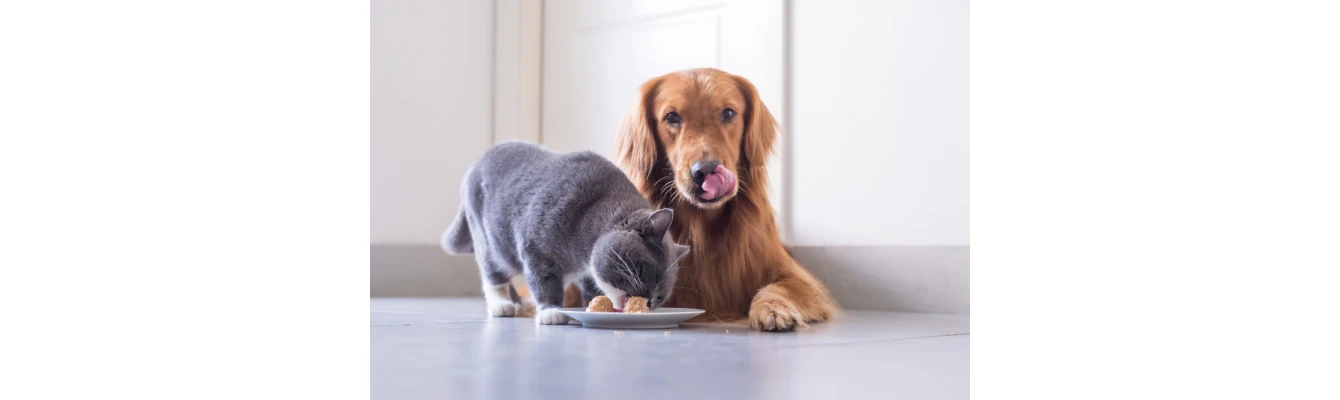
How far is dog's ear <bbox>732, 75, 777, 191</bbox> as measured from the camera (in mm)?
1894

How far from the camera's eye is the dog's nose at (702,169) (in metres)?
1.74

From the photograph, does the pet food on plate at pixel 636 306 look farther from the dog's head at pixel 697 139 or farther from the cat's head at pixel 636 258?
the dog's head at pixel 697 139

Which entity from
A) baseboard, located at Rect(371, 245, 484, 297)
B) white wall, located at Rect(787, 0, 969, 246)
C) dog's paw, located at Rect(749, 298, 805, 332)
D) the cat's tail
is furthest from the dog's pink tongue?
baseboard, located at Rect(371, 245, 484, 297)

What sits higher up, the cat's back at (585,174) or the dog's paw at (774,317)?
the cat's back at (585,174)

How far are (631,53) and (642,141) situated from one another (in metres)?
1.10

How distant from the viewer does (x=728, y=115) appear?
1.85 meters

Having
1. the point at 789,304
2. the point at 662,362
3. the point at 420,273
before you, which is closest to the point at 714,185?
the point at 789,304

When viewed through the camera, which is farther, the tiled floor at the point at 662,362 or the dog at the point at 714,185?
the dog at the point at 714,185

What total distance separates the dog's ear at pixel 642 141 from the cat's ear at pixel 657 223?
0.35m
